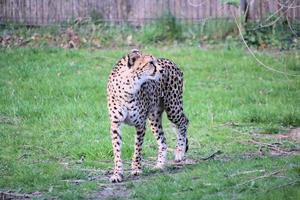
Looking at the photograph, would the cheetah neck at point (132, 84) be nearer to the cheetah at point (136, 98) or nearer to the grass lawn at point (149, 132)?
the cheetah at point (136, 98)

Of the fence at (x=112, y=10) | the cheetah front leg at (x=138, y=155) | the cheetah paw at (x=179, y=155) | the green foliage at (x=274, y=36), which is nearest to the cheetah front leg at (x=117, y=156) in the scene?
the cheetah front leg at (x=138, y=155)

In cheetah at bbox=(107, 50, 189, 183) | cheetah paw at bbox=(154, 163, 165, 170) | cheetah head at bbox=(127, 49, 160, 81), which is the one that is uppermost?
cheetah head at bbox=(127, 49, 160, 81)

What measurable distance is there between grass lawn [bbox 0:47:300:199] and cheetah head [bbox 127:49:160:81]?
Result: 1.07 metres

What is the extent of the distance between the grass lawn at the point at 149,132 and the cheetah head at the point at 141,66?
1.07m

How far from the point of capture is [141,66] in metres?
8.76

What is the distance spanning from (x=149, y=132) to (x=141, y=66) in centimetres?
275

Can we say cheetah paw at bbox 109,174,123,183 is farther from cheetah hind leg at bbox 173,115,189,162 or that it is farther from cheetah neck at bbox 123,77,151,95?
cheetah hind leg at bbox 173,115,189,162

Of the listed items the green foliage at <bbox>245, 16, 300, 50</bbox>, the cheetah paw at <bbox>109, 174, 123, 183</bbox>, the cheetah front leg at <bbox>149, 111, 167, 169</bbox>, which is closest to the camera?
the cheetah paw at <bbox>109, 174, 123, 183</bbox>

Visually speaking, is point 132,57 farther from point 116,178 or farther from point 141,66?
point 116,178

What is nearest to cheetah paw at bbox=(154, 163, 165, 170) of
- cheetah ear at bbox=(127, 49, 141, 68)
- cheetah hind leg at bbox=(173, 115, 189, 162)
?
cheetah hind leg at bbox=(173, 115, 189, 162)

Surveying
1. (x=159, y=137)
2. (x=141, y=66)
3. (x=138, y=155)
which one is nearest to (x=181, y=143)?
(x=159, y=137)

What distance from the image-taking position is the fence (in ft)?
56.4

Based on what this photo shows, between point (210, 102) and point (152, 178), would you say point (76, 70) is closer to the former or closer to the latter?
point (210, 102)

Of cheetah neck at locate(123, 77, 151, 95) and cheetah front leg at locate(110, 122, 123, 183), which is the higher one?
cheetah neck at locate(123, 77, 151, 95)
